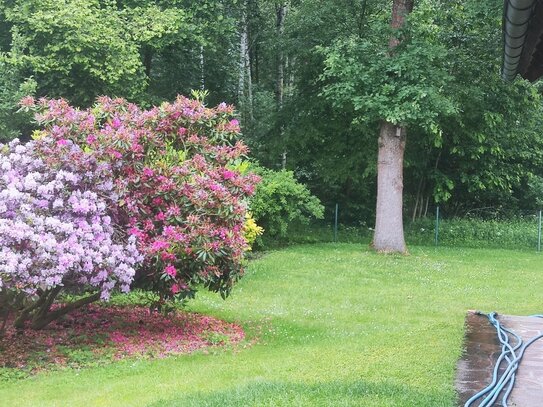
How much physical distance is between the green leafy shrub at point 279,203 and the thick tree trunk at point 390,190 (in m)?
1.59

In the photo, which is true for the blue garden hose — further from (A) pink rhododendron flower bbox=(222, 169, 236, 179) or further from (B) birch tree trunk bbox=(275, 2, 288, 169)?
(B) birch tree trunk bbox=(275, 2, 288, 169)

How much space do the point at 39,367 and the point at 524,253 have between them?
42.1 feet

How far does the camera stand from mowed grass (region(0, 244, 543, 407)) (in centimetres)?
455

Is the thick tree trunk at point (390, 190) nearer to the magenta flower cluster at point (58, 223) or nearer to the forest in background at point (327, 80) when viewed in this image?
the forest in background at point (327, 80)

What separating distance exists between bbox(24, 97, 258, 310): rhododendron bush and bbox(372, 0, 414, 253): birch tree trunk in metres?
7.17

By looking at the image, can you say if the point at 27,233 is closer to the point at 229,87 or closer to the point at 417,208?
the point at 229,87

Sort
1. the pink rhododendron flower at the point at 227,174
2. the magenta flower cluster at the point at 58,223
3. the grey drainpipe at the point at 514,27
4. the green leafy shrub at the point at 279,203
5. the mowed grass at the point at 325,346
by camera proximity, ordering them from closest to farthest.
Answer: the grey drainpipe at the point at 514,27 < the mowed grass at the point at 325,346 < the magenta flower cluster at the point at 58,223 < the pink rhododendron flower at the point at 227,174 < the green leafy shrub at the point at 279,203

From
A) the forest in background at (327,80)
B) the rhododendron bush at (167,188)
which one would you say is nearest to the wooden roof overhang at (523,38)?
the rhododendron bush at (167,188)

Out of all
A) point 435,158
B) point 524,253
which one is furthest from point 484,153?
point 524,253

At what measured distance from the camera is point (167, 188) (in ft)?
21.2

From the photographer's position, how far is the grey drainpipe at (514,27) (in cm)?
312

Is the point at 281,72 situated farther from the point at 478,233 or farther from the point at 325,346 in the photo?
the point at 325,346

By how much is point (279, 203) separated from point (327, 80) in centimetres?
483

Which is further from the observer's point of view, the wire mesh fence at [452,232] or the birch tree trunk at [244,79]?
the birch tree trunk at [244,79]
